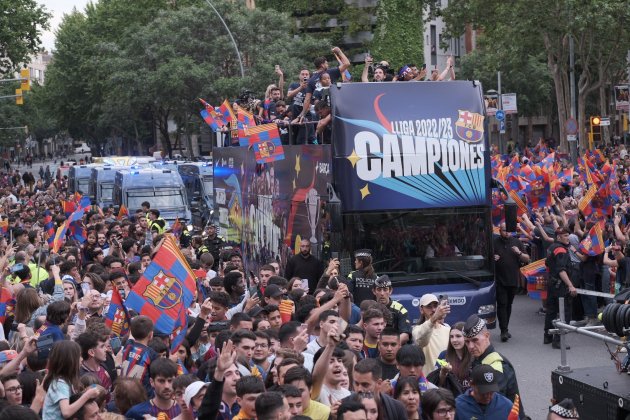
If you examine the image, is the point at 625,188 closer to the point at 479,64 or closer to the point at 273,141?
the point at 273,141

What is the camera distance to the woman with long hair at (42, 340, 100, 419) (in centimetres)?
789

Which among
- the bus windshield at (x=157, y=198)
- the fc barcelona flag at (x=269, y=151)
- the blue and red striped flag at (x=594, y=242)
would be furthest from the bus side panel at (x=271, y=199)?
the bus windshield at (x=157, y=198)

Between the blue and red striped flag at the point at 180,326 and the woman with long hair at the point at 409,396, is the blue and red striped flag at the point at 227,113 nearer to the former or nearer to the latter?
the blue and red striped flag at the point at 180,326

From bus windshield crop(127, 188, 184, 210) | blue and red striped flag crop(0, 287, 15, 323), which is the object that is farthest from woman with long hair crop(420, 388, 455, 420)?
bus windshield crop(127, 188, 184, 210)

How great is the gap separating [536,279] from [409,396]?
11408 mm

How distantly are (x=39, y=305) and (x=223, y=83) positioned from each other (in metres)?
39.1

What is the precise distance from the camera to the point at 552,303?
1659 cm

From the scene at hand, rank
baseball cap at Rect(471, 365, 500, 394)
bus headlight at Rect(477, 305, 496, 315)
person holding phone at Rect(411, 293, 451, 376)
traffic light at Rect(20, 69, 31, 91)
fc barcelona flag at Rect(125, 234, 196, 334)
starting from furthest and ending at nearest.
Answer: traffic light at Rect(20, 69, 31, 91) → bus headlight at Rect(477, 305, 496, 315) → fc barcelona flag at Rect(125, 234, 196, 334) → person holding phone at Rect(411, 293, 451, 376) → baseball cap at Rect(471, 365, 500, 394)

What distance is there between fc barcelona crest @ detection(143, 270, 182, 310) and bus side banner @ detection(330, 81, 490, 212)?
449 cm

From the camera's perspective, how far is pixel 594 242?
1752cm

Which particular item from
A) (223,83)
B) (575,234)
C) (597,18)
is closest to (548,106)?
(223,83)

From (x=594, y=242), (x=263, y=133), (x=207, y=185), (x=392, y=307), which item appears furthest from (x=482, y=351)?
(x=207, y=185)

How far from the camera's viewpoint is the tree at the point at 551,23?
40.1 meters

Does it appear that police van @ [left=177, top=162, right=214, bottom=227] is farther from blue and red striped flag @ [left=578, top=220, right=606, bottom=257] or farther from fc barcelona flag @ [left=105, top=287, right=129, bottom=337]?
fc barcelona flag @ [left=105, top=287, right=129, bottom=337]
